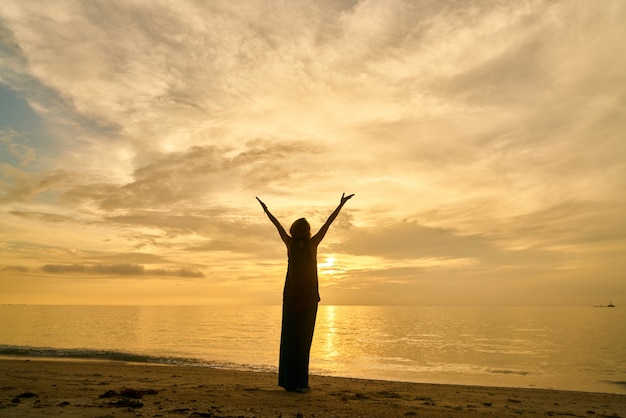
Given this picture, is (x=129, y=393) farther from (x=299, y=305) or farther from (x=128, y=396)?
(x=299, y=305)

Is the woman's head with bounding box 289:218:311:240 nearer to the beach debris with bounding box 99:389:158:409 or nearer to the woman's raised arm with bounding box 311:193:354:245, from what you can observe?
the woman's raised arm with bounding box 311:193:354:245

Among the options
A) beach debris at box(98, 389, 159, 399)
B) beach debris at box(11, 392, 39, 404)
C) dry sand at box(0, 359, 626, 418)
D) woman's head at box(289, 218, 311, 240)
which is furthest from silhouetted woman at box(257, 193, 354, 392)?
beach debris at box(11, 392, 39, 404)

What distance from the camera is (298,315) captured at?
9.58 m

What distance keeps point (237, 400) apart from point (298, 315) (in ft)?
6.88

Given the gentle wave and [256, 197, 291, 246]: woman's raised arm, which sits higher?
[256, 197, 291, 246]: woman's raised arm

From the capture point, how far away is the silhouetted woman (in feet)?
31.1

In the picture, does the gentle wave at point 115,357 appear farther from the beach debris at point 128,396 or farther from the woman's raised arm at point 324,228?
the woman's raised arm at point 324,228

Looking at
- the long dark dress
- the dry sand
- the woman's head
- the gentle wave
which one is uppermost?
the woman's head

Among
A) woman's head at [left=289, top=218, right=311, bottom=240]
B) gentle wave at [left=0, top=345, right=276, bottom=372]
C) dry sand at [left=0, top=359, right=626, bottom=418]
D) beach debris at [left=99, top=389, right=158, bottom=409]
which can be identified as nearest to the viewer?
dry sand at [left=0, top=359, right=626, bottom=418]

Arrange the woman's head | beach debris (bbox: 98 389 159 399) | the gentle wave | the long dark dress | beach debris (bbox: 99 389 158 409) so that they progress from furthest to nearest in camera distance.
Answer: the gentle wave
the woman's head
the long dark dress
beach debris (bbox: 98 389 159 399)
beach debris (bbox: 99 389 158 409)

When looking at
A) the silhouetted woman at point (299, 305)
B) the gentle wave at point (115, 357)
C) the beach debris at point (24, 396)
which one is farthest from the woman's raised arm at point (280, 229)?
the gentle wave at point (115, 357)

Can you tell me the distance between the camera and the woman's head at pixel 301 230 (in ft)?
32.3

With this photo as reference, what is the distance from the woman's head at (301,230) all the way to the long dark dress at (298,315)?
4.6 inches

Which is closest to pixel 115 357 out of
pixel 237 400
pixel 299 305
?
pixel 237 400
